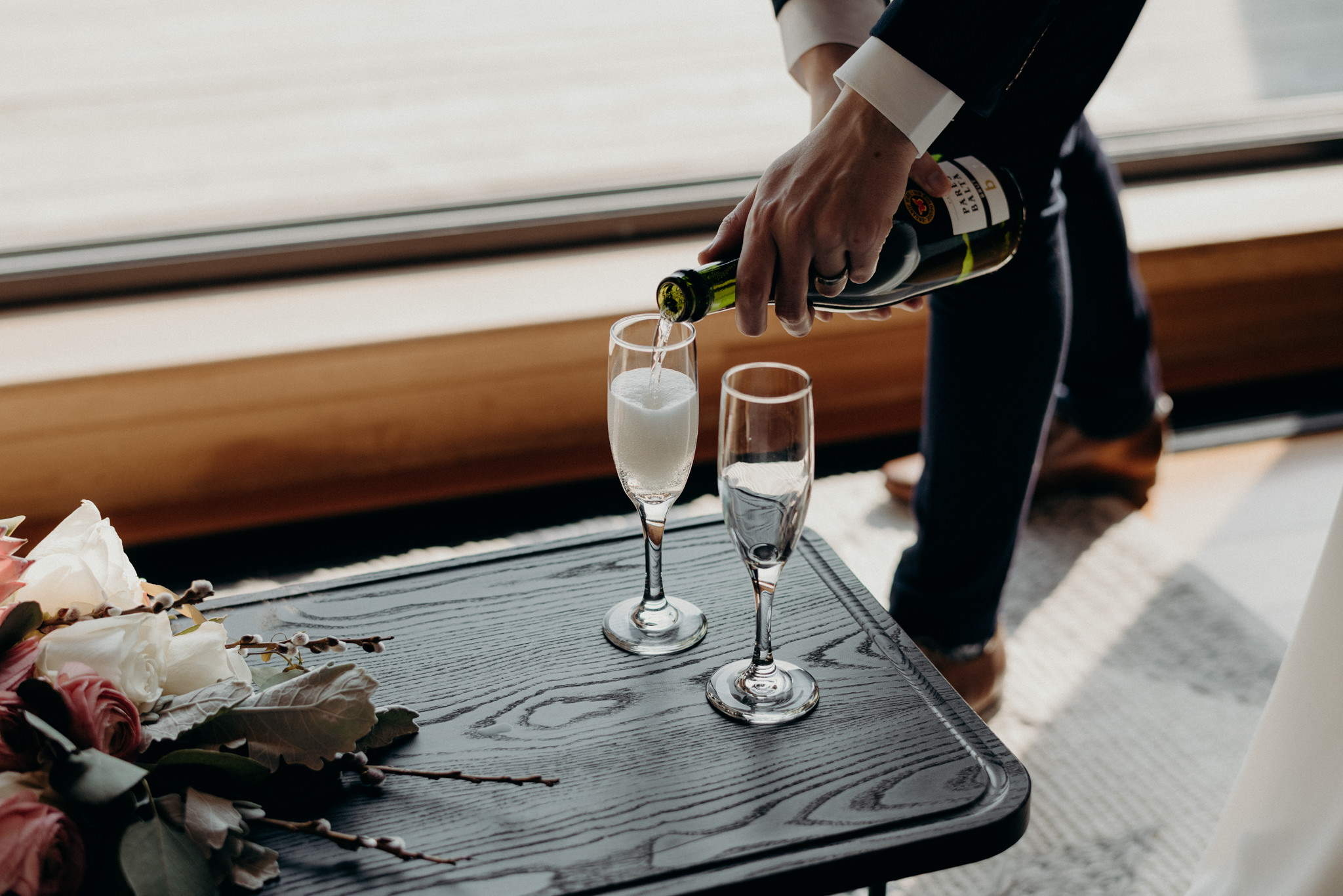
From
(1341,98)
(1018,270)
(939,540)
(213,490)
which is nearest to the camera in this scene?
(1018,270)

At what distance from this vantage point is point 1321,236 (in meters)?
2.17

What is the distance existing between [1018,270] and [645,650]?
1.96 feet

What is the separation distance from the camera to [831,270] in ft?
2.93

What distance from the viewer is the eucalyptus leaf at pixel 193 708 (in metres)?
0.71

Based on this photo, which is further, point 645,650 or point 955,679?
point 955,679

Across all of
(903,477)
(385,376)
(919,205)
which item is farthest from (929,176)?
(385,376)

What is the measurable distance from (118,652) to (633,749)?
13.7 inches

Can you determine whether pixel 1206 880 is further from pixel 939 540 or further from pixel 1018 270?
pixel 1018 270

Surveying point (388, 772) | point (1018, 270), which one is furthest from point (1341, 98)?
point (388, 772)

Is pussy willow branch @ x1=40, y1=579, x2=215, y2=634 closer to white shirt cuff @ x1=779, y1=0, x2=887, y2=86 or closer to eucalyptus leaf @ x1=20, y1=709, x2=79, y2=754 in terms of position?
eucalyptus leaf @ x1=20, y1=709, x2=79, y2=754

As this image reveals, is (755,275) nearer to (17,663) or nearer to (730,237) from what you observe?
(730,237)

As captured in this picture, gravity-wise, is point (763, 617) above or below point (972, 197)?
below

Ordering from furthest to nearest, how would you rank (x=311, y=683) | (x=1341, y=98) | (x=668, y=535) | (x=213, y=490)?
(x=1341, y=98) → (x=213, y=490) → (x=668, y=535) → (x=311, y=683)

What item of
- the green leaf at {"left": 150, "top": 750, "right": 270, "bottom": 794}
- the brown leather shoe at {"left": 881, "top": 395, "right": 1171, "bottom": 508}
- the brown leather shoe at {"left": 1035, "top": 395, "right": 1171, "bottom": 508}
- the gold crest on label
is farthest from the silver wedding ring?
the brown leather shoe at {"left": 1035, "top": 395, "right": 1171, "bottom": 508}
